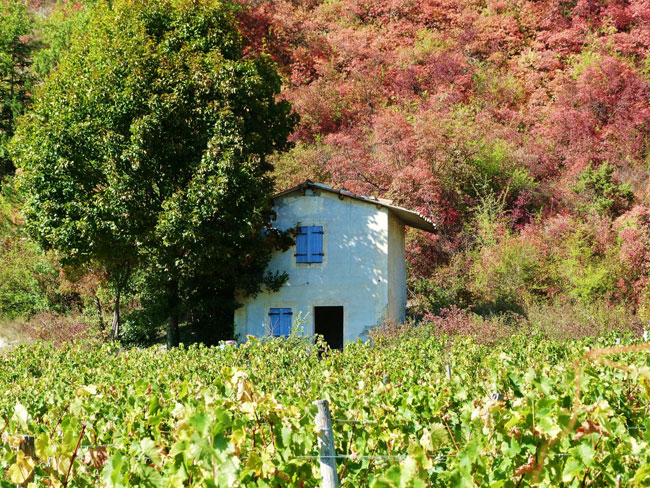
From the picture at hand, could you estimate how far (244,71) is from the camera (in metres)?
18.7

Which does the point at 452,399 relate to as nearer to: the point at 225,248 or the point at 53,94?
the point at 225,248

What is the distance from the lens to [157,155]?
58.2 ft

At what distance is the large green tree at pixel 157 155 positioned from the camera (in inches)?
676

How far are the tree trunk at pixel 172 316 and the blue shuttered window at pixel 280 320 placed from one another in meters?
2.75

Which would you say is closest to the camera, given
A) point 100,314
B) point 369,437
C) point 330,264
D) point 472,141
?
point 369,437

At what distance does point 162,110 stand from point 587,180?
649 inches

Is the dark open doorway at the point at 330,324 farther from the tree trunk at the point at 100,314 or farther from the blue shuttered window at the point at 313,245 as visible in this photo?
the tree trunk at the point at 100,314

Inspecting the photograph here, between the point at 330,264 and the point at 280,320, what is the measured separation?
2208 mm

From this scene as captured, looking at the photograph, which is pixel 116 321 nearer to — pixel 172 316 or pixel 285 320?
pixel 172 316

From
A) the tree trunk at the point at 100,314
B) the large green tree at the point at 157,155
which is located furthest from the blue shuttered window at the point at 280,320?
the tree trunk at the point at 100,314

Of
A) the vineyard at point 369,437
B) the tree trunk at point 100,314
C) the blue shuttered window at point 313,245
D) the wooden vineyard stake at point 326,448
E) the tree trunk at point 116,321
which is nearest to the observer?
the vineyard at point 369,437

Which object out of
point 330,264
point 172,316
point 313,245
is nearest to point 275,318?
point 330,264

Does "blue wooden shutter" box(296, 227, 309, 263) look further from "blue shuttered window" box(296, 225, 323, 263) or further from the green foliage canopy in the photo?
the green foliage canopy

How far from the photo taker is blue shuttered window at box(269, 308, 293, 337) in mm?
19562
